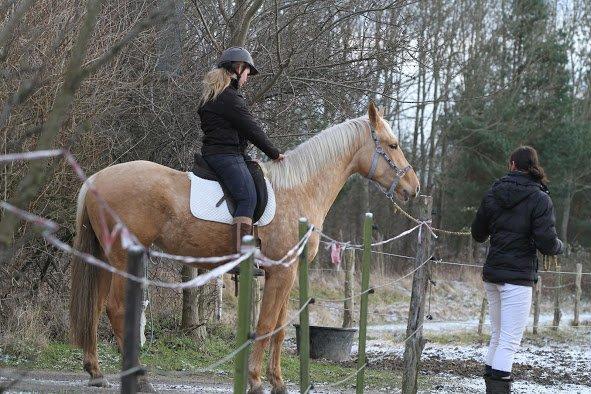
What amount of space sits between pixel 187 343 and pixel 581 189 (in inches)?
1100

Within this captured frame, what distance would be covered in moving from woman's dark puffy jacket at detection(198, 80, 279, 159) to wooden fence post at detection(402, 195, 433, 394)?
193cm

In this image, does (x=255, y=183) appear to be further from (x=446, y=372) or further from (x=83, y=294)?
(x=446, y=372)

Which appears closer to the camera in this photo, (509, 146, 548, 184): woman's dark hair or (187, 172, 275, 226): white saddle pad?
(187, 172, 275, 226): white saddle pad

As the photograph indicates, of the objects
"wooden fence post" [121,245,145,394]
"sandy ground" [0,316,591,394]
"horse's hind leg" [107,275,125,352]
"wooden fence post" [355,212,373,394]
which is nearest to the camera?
"wooden fence post" [121,245,145,394]

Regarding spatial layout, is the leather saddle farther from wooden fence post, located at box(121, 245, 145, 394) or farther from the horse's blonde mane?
wooden fence post, located at box(121, 245, 145, 394)

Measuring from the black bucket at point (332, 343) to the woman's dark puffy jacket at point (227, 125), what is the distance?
532cm

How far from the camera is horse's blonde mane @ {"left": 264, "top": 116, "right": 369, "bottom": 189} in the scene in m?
7.50

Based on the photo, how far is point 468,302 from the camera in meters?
25.7

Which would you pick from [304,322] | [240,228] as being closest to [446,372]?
[240,228]

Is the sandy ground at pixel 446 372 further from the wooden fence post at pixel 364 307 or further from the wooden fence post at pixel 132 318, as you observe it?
the wooden fence post at pixel 132 318

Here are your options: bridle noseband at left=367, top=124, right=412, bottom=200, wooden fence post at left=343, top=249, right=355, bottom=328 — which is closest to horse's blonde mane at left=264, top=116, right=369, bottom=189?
bridle noseband at left=367, top=124, right=412, bottom=200

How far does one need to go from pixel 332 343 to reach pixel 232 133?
218 inches

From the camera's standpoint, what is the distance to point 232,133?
23.6ft

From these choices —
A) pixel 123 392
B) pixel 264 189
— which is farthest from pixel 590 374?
pixel 123 392
